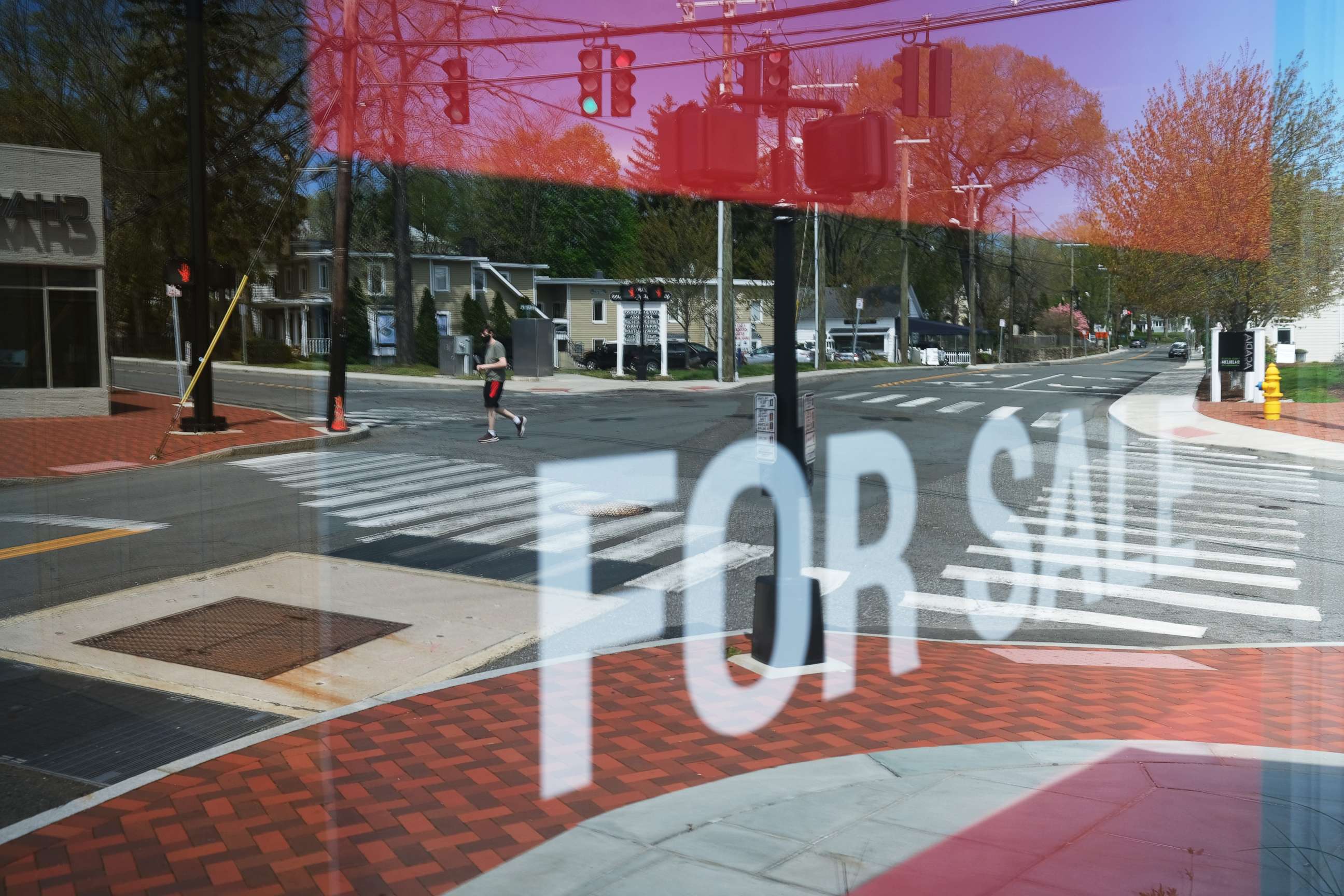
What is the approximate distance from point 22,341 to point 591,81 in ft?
34.9

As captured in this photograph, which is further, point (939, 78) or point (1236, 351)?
point (1236, 351)

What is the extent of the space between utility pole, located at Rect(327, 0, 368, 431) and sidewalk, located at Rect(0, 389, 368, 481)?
0.62 meters

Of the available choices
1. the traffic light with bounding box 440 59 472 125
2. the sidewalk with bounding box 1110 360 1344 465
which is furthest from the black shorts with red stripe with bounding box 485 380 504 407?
the sidewalk with bounding box 1110 360 1344 465

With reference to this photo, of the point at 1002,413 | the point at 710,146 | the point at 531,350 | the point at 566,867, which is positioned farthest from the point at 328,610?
the point at 531,350

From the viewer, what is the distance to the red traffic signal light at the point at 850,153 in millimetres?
6418

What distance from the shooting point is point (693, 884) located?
3932mm

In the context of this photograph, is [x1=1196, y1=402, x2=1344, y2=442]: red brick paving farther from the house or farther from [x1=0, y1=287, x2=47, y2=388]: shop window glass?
[x1=0, y1=287, x2=47, y2=388]: shop window glass

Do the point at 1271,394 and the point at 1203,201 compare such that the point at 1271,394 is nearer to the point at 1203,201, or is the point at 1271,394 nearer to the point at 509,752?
the point at 1203,201

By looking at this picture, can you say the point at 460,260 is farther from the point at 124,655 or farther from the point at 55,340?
the point at 124,655

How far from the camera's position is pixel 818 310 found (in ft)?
147

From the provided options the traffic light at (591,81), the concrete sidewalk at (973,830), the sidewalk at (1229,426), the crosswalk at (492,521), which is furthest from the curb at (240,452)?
the sidewalk at (1229,426)

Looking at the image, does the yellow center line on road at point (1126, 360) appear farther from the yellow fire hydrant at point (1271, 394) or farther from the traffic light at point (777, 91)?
the traffic light at point (777, 91)

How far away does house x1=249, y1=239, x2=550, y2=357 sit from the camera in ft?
82.6

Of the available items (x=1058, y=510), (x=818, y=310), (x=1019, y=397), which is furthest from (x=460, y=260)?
(x=1058, y=510)
